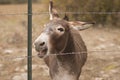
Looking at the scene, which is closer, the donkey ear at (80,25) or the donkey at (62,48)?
the donkey at (62,48)

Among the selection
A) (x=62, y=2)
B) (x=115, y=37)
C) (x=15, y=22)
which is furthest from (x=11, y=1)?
(x=115, y=37)

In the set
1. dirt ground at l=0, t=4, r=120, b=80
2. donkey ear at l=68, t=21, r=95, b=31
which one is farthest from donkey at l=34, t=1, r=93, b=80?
dirt ground at l=0, t=4, r=120, b=80

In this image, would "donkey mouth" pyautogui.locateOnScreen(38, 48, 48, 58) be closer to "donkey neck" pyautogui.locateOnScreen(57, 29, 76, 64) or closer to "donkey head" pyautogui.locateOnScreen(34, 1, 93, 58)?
"donkey head" pyautogui.locateOnScreen(34, 1, 93, 58)

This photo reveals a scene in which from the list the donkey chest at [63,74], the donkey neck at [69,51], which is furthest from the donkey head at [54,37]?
the donkey chest at [63,74]

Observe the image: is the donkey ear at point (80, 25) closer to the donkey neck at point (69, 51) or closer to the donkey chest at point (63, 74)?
the donkey neck at point (69, 51)

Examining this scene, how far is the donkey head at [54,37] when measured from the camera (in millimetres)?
4551

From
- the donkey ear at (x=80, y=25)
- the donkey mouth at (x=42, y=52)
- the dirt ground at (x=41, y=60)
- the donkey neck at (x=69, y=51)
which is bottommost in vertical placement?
the dirt ground at (x=41, y=60)

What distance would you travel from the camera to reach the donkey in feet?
15.7

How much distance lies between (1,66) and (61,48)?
9.41 feet

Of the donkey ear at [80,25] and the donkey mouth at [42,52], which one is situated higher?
the donkey ear at [80,25]

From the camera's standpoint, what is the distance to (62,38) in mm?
5031

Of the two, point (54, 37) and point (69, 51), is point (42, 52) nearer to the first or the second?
point (54, 37)

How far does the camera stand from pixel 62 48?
5129mm

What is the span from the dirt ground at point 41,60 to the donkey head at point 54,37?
0.47 meters
